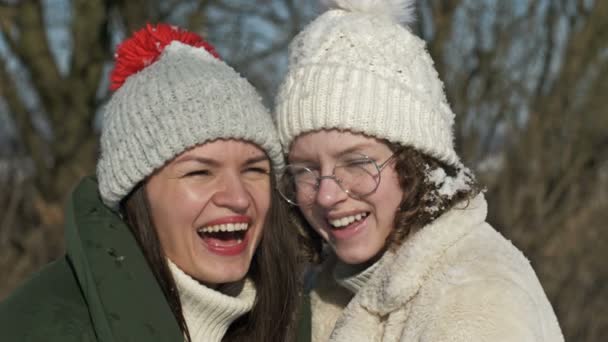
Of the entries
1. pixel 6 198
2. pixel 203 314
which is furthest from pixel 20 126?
pixel 203 314

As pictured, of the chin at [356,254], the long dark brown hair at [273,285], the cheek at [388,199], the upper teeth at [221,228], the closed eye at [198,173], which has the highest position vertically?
the closed eye at [198,173]

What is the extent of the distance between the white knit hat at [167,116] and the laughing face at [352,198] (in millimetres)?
211

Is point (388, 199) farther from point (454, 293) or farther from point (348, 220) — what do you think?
point (454, 293)

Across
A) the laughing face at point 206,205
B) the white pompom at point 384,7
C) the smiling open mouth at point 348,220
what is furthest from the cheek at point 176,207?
the white pompom at point 384,7

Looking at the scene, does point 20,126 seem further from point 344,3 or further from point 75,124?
point 344,3

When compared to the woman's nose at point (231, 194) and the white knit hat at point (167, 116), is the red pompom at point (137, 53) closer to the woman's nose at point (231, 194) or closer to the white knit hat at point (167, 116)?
the white knit hat at point (167, 116)

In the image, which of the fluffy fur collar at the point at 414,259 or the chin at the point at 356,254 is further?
the chin at the point at 356,254

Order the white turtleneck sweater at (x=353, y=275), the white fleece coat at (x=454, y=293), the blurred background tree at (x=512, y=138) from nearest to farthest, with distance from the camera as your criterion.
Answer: the white fleece coat at (x=454, y=293)
the white turtleneck sweater at (x=353, y=275)
the blurred background tree at (x=512, y=138)

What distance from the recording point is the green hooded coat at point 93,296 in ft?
9.00

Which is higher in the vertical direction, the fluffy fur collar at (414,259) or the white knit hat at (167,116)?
the white knit hat at (167,116)

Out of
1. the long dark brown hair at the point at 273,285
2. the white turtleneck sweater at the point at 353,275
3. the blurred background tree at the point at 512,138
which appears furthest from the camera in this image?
the blurred background tree at the point at 512,138

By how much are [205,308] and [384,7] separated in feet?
4.15

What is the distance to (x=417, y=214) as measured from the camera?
10.2ft

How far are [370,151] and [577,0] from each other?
5650 mm
